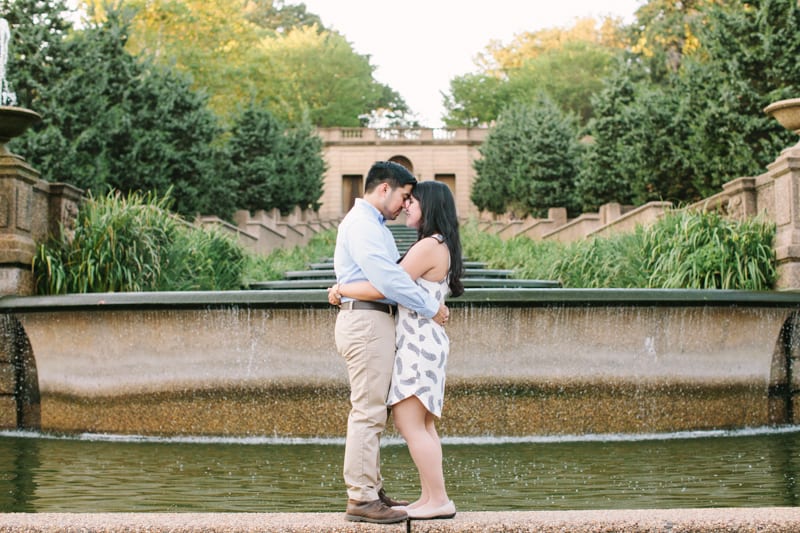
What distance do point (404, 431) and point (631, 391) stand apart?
4979mm

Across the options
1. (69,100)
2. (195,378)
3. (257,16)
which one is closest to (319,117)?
(257,16)

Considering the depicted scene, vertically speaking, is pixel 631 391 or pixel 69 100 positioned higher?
pixel 69 100

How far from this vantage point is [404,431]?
367 centimetres

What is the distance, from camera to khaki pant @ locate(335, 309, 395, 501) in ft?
11.9

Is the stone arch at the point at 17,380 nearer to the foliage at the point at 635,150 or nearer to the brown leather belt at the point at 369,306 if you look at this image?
the brown leather belt at the point at 369,306

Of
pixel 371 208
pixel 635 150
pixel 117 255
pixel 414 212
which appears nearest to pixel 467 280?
pixel 117 255

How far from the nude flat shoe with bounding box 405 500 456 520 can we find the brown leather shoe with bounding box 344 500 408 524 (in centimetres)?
5

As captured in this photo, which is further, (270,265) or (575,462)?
(270,265)

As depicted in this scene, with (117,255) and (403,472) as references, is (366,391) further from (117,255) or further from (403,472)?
(117,255)

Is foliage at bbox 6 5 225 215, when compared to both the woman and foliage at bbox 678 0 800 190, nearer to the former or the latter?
foliage at bbox 678 0 800 190

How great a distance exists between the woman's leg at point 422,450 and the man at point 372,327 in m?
0.09

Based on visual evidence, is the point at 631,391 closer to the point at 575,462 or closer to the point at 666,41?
the point at 575,462

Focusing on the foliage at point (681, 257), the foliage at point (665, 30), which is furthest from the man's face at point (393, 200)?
the foliage at point (665, 30)

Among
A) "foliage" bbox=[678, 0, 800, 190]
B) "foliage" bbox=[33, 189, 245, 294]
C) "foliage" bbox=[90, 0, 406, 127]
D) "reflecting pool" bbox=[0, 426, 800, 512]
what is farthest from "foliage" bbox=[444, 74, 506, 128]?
"reflecting pool" bbox=[0, 426, 800, 512]
